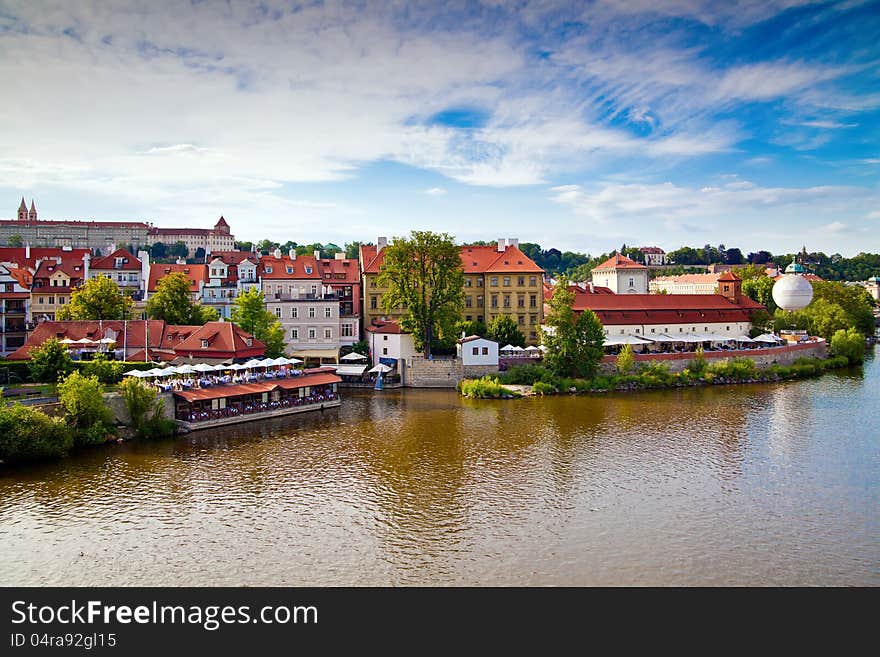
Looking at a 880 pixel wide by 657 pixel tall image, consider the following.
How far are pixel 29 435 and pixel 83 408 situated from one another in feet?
8.98

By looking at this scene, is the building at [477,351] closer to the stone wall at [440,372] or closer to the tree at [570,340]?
the stone wall at [440,372]

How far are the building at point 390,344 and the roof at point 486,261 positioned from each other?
6.14 metres

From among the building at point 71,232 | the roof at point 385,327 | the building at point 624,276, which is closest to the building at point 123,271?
the roof at point 385,327

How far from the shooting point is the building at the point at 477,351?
135ft

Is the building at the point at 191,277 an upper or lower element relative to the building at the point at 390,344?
upper

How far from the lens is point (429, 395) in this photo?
3869 centimetres

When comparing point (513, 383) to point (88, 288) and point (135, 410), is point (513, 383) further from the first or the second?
point (88, 288)

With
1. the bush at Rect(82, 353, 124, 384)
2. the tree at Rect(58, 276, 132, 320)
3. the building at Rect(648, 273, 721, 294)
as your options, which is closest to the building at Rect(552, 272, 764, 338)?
the bush at Rect(82, 353, 124, 384)

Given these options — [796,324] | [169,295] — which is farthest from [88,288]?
[796,324]

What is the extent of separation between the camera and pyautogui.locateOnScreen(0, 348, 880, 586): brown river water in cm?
1533

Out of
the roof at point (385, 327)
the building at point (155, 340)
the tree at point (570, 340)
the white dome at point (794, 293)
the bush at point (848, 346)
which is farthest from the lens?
the white dome at point (794, 293)

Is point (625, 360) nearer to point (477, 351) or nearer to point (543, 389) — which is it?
point (543, 389)

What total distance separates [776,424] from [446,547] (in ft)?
65.9

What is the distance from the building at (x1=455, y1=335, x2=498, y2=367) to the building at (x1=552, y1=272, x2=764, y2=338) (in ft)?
31.4
